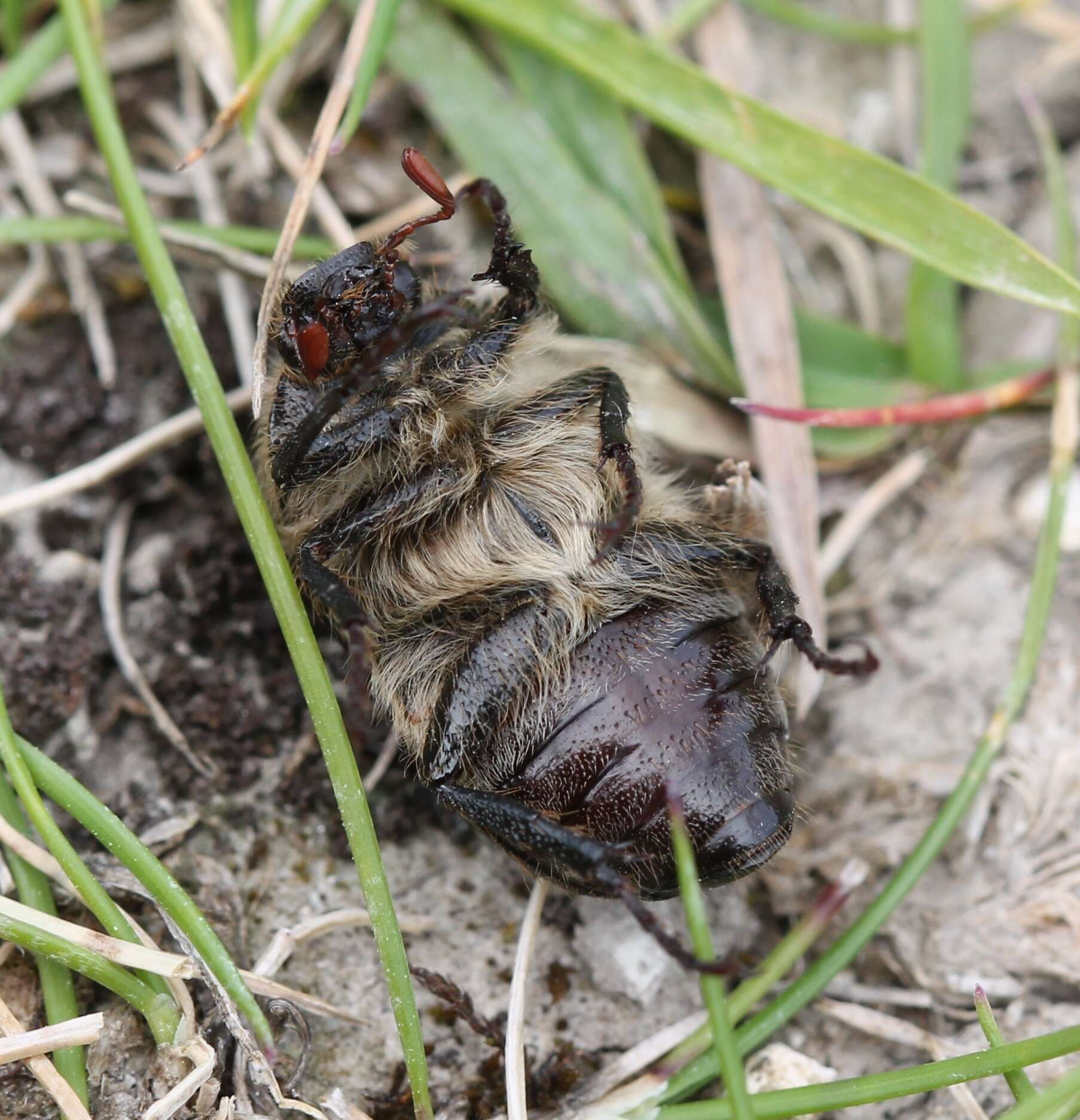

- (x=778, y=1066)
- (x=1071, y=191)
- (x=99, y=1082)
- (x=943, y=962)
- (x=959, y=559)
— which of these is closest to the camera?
(x=99, y=1082)

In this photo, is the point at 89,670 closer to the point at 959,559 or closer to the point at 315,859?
the point at 315,859

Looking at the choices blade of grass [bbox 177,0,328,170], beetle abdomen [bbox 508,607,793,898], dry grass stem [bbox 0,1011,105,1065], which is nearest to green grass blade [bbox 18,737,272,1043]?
dry grass stem [bbox 0,1011,105,1065]

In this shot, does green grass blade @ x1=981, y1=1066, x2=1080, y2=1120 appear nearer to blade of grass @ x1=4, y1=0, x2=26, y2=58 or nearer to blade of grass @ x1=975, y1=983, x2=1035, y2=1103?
blade of grass @ x1=975, y1=983, x2=1035, y2=1103

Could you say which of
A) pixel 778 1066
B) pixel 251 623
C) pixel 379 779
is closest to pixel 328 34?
pixel 251 623

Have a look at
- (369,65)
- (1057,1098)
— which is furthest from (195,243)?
(1057,1098)

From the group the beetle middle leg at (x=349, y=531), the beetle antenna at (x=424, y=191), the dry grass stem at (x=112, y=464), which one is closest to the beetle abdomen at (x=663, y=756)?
the beetle middle leg at (x=349, y=531)
